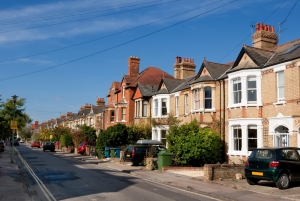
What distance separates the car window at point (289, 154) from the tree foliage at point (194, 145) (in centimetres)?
781

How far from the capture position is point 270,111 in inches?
799

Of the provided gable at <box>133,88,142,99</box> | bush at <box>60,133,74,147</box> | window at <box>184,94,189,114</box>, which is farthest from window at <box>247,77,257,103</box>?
bush at <box>60,133,74,147</box>

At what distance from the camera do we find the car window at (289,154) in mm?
14267

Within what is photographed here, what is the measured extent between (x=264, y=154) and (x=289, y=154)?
1.09 metres

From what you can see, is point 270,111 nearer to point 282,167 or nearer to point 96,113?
point 282,167

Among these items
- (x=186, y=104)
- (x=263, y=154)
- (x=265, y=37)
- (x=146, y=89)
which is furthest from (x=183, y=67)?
(x=263, y=154)

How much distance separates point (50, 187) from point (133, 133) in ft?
64.5

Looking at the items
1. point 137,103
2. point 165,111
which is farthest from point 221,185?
point 137,103

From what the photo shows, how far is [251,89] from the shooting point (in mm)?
21484

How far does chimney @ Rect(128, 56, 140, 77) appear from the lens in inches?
1730

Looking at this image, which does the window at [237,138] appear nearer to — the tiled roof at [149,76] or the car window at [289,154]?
the car window at [289,154]

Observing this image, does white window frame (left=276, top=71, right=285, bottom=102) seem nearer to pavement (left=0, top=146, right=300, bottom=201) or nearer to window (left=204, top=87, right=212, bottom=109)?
pavement (left=0, top=146, right=300, bottom=201)

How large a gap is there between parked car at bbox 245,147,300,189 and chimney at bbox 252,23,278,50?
38.3 ft

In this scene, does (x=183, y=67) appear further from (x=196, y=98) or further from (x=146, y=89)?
(x=196, y=98)
